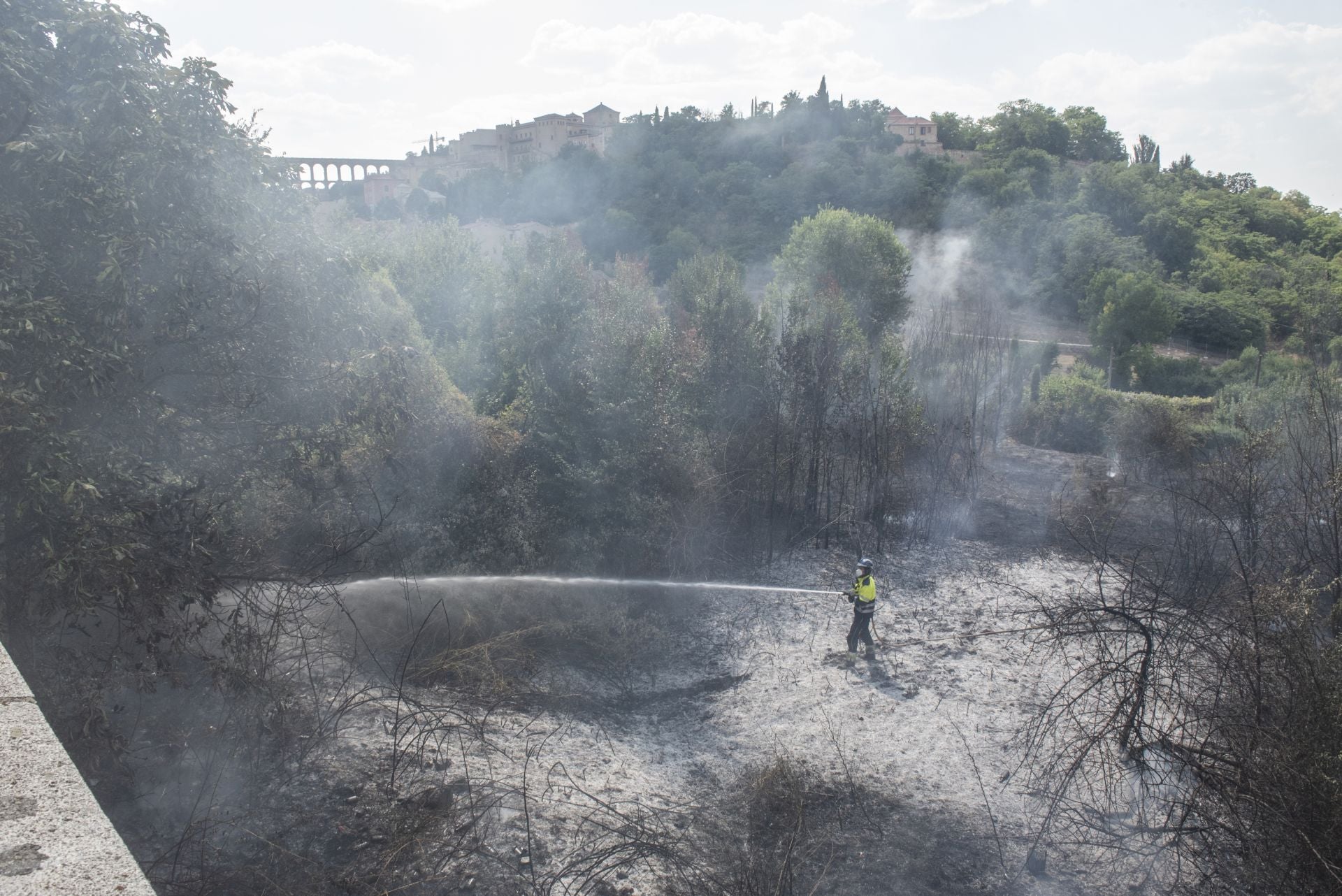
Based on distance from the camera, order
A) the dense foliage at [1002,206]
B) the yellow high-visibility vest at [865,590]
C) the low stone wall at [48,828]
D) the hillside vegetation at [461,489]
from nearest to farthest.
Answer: the low stone wall at [48,828]
the hillside vegetation at [461,489]
the yellow high-visibility vest at [865,590]
the dense foliage at [1002,206]

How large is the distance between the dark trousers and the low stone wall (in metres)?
10.6

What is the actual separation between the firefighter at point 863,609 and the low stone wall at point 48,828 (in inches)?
407

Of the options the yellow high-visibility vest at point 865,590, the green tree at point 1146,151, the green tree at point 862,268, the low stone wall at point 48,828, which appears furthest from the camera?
the green tree at point 1146,151

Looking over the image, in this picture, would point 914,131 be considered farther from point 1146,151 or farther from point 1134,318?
point 1134,318

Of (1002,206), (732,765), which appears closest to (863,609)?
(732,765)

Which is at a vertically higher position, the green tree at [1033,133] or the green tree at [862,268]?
the green tree at [1033,133]

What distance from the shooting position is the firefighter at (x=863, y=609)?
11.9m

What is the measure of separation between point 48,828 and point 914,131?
310ft

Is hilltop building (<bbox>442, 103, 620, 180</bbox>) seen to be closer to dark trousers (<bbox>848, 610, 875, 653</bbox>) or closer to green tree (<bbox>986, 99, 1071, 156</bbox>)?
green tree (<bbox>986, 99, 1071, 156</bbox>)

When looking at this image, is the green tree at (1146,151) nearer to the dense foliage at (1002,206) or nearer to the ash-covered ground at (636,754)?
the dense foliage at (1002,206)

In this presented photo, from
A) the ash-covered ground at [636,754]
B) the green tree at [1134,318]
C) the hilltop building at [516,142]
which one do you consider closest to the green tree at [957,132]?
the hilltop building at [516,142]

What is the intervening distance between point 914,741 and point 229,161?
9.49m

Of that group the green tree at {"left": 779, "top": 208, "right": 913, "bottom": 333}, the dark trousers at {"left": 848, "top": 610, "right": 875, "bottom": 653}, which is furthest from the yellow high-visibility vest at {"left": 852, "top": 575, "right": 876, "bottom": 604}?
the green tree at {"left": 779, "top": 208, "right": 913, "bottom": 333}

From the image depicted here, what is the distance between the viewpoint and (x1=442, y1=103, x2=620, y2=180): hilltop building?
89.1 metres
